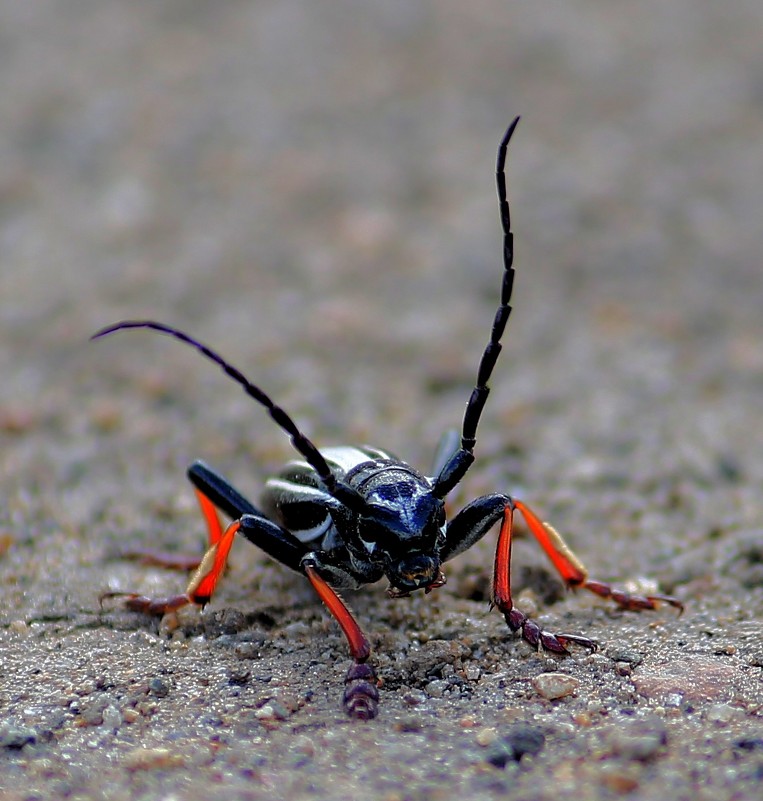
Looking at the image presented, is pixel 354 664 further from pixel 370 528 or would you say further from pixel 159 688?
pixel 159 688

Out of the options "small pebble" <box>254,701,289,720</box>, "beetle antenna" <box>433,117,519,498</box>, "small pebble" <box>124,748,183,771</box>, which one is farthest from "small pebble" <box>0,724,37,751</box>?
"beetle antenna" <box>433,117,519,498</box>

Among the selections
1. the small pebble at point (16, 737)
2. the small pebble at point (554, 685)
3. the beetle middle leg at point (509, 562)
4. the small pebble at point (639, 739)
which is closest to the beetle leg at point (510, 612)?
the beetle middle leg at point (509, 562)

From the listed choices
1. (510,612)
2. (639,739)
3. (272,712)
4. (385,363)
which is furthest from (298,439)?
(385,363)

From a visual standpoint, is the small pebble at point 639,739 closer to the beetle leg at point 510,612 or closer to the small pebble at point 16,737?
the beetle leg at point 510,612

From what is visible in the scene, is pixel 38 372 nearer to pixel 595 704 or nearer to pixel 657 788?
pixel 595 704

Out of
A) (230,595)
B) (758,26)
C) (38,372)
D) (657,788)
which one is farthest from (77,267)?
(758,26)

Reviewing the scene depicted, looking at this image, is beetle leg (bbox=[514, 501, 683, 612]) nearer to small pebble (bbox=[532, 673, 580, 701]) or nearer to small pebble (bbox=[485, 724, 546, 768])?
small pebble (bbox=[532, 673, 580, 701])
